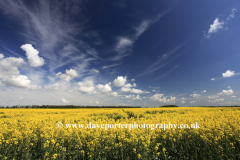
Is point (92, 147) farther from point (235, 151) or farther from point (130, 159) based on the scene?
point (235, 151)

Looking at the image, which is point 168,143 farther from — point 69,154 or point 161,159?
point 69,154

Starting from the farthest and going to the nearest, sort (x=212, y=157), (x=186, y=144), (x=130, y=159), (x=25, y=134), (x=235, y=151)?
(x=25, y=134) < (x=186, y=144) < (x=235, y=151) < (x=212, y=157) < (x=130, y=159)

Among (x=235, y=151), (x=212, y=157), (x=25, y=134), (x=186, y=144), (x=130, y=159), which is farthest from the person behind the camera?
(x=25, y=134)

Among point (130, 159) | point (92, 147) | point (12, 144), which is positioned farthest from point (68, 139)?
point (130, 159)

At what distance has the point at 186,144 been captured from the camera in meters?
4.87

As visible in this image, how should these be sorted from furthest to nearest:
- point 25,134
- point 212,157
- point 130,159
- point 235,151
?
point 25,134 < point 235,151 < point 212,157 < point 130,159

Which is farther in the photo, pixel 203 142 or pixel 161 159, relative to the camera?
pixel 203 142

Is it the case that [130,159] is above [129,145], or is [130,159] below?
below

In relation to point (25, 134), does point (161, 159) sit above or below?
below

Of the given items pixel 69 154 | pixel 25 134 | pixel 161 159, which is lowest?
pixel 161 159

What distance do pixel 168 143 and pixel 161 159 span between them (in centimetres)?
94

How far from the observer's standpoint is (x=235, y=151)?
454cm

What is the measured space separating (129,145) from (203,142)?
353cm

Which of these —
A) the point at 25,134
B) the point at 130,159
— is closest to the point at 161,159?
the point at 130,159
